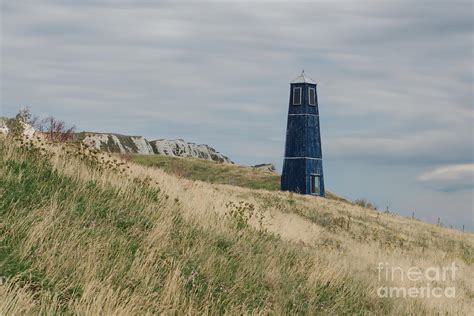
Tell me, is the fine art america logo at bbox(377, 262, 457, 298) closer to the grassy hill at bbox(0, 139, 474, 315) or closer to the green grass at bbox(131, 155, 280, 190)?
the grassy hill at bbox(0, 139, 474, 315)

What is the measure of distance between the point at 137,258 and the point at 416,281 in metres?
9.10

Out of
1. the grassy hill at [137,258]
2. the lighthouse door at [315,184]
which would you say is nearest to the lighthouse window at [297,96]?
the lighthouse door at [315,184]

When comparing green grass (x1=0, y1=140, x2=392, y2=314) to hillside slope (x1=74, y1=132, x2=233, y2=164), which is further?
hillside slope (x1=74, y1=132, x2=233, y2=164)

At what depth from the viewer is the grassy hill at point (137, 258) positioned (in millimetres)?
6613

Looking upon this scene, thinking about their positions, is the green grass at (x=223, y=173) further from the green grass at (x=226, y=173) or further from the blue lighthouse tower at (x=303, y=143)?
the blue lighthouse tower at (x=303, y=143)

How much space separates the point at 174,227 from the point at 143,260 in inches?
104

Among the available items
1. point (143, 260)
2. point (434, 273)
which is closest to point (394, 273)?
point (434, 273)

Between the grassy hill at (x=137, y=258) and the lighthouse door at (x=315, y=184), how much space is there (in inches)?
1326

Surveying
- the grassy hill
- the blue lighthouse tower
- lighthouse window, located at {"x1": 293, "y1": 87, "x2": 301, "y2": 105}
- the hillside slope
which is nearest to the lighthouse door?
the blue lighthouse tower

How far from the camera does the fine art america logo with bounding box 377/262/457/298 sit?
1248cm

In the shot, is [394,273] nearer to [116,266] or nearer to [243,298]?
[243,298]

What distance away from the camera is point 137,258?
791 centimetres

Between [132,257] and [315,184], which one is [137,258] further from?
[315,184]

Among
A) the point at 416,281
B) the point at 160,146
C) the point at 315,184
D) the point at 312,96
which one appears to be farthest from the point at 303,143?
the point at 160,146
